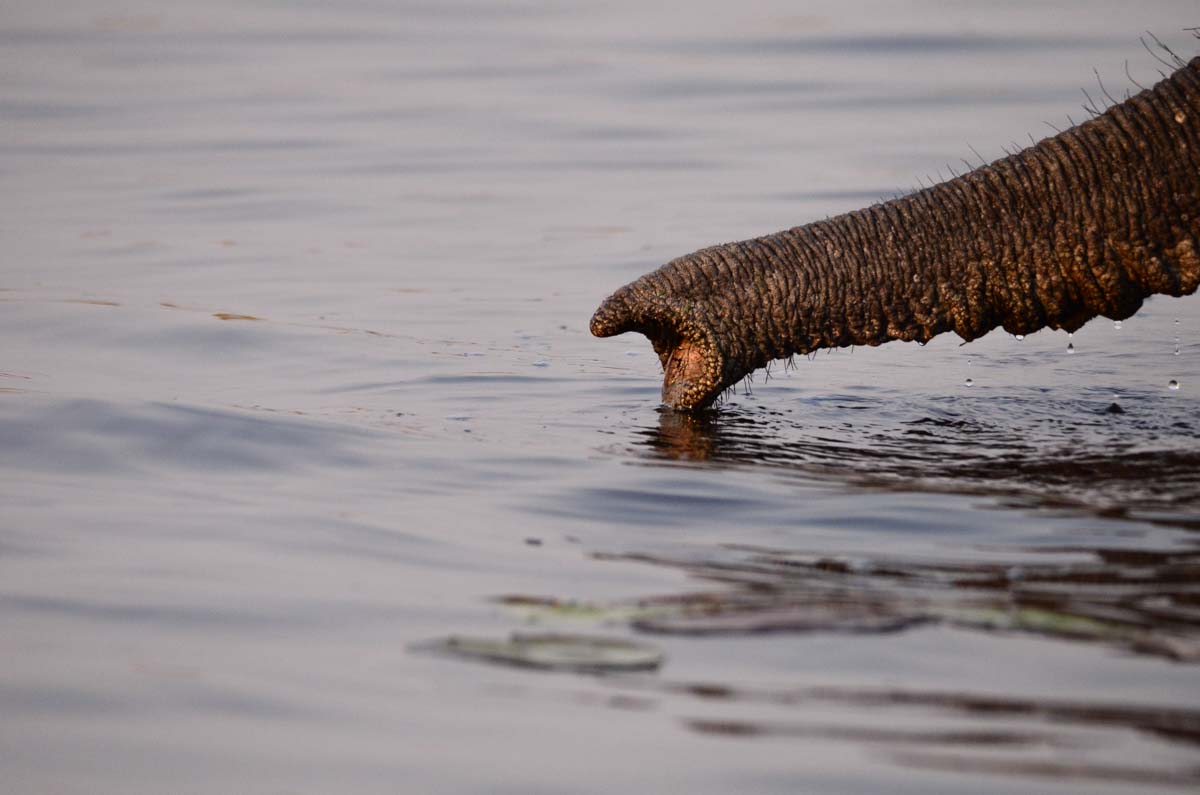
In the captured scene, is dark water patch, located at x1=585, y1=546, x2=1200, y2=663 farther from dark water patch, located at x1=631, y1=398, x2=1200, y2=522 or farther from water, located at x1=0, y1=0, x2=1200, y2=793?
dark water patch, located at x1=631, y1=398, x2=1200, y2=522

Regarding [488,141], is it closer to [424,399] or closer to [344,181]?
[344,181]

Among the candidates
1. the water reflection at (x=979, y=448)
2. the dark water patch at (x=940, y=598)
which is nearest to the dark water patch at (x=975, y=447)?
the water reflection at (x=979, y=448)

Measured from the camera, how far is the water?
145 inches

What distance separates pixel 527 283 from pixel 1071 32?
1075 cm

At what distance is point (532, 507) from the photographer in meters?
5.65

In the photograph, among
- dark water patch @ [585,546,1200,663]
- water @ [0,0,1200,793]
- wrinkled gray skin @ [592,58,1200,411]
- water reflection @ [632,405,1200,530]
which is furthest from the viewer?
wrinkled gray skin @ [592,58,1200,411]

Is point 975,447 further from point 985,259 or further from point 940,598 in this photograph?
point 940,598

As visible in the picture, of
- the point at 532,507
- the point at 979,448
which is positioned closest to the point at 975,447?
the point at 979,448

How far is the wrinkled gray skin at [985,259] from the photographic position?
648 cm

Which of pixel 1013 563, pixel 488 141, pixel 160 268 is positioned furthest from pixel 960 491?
pixel 488 141

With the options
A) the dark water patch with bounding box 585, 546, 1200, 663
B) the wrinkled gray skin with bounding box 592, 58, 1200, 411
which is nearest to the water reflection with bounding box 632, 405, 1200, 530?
the wrinkled gray skin with bounding box 592, 58, 1200, 411

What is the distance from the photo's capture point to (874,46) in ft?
63.9

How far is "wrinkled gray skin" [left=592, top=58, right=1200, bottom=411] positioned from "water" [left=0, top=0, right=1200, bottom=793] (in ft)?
1.41

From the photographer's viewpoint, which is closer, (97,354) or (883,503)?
(883,503)
